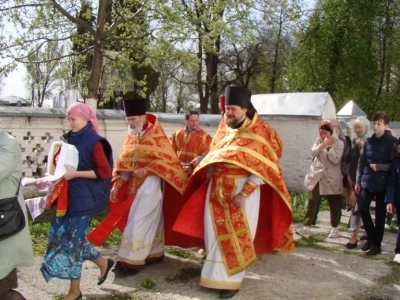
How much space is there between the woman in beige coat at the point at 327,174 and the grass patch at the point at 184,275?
94.1 inches

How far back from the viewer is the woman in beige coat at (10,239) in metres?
3.27

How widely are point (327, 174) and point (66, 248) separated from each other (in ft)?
13.2

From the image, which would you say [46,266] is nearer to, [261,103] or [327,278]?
[327,278]

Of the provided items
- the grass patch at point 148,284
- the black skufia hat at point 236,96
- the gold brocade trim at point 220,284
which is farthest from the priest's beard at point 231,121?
Answer: the grass patch at point 148,284

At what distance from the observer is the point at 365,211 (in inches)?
253

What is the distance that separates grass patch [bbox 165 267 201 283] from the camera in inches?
206

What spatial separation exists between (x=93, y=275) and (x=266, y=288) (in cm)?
161

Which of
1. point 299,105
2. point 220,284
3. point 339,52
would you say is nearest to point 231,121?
point 220,284

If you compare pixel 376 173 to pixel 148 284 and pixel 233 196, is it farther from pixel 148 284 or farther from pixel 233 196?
pixel 148 284

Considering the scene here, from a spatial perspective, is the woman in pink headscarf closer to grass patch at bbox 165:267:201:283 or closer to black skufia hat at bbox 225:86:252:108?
grass patch at bbox 165:267:201:283

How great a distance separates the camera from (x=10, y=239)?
3322 mm

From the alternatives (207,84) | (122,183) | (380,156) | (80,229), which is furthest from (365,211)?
(207,84)

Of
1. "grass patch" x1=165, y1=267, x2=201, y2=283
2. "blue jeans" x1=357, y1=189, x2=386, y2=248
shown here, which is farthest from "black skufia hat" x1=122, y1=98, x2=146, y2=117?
"blue jeans" x1=357, y1=189, x2=386, y2=248

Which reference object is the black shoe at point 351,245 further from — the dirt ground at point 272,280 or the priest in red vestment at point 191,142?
the priest in red vestment at point 191,142
